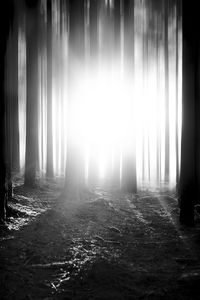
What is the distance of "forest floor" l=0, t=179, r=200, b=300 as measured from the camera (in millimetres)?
3475

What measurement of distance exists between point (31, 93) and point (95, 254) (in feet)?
24.6

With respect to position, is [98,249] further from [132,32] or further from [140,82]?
[140,82]

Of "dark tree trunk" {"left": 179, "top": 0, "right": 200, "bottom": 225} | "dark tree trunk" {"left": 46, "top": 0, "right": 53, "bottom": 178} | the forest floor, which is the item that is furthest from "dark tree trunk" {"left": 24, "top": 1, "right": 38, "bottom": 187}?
"dark tree trunk" {"left": 179, "top": 0, "right": 200, "bottom": 225}

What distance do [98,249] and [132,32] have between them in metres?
8.91

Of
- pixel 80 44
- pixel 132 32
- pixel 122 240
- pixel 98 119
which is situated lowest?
pixel 122 240

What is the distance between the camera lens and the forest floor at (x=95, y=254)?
3.47 m

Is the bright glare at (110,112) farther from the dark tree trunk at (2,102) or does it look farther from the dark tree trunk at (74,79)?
the dark tree trunk at (2,102)

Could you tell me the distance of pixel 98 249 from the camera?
496 centimetres

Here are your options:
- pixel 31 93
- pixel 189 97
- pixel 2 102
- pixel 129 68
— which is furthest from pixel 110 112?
pixel 2 102

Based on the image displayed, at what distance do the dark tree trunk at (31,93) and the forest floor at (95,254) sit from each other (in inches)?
99.5

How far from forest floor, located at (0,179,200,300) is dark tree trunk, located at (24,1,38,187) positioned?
2.53 metres

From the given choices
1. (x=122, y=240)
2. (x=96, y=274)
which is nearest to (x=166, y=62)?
(x=122, y=240)

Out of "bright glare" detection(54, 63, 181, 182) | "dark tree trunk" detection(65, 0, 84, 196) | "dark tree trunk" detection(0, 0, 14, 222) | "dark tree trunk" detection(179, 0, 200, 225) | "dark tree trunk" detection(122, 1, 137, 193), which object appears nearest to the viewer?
"dark tree trunk" detection(0, 0, 14, 222)

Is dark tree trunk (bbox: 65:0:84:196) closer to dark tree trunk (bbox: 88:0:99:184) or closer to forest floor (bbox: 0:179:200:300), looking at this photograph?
forest floor (bbox: 0:179:200:300)
